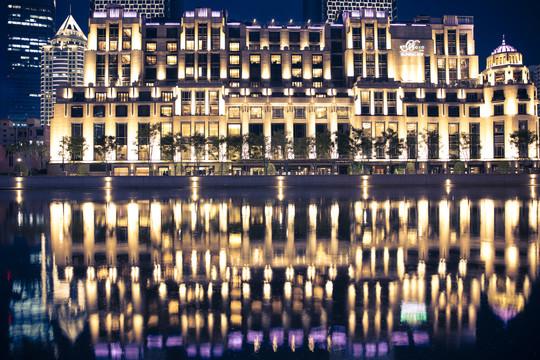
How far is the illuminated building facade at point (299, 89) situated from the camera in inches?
3691

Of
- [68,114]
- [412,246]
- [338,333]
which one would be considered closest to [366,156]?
[68,114]

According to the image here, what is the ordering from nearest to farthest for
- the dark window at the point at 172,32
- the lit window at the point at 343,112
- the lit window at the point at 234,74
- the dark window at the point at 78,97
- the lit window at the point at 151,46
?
the dark window at the point at 78,97 → the lit window at the point at 343,112 → the lit window at the point at 234,74 → the dark window at the point at 172,32 → the lit window at the point at 151,46

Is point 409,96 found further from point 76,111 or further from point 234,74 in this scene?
point 76,111

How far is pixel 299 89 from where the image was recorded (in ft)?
325

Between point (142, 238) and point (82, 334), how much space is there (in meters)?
8.72

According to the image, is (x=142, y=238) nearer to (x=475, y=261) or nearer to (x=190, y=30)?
(x=475, y=261)

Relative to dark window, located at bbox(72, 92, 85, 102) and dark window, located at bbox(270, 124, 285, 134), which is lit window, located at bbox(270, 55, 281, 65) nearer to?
dark window, located at bbox(270, 124, 285, 134)

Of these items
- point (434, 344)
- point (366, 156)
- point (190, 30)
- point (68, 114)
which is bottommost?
point (434, 344)

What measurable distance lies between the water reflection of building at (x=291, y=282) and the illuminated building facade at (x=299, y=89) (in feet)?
242

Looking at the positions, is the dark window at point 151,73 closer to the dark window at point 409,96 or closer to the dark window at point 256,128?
the dark window at point 256,128

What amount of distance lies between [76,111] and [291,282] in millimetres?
98380

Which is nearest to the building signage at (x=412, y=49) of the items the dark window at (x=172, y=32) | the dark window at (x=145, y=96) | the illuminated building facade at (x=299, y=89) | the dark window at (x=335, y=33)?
the illuminated building facade at (x=299, y=89)

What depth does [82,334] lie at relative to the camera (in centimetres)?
615

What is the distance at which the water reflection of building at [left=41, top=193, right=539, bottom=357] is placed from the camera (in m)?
6.16
